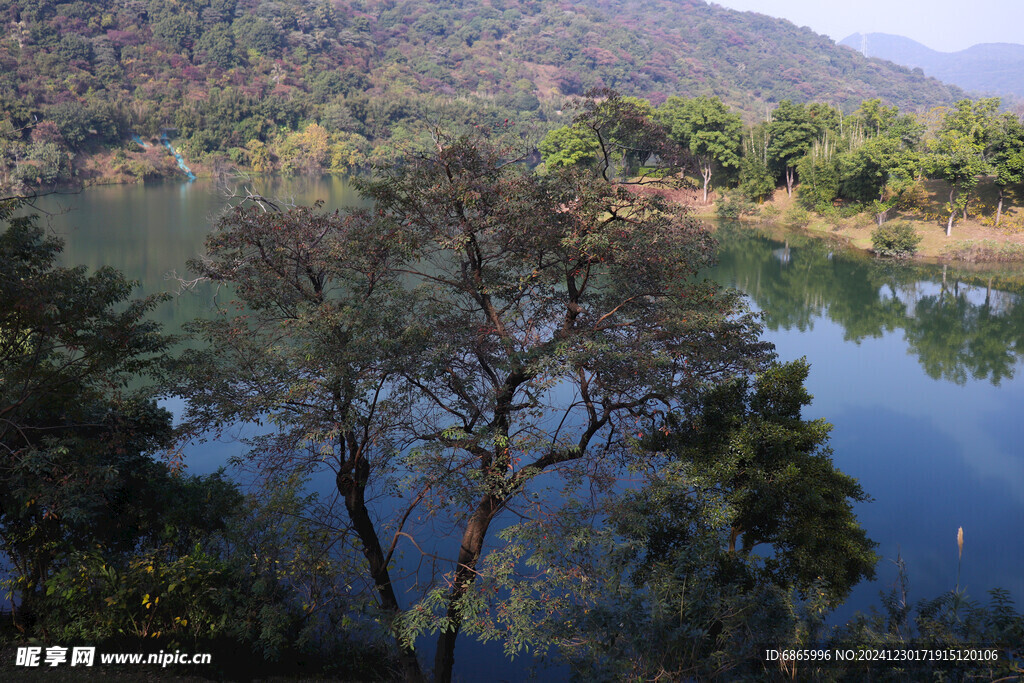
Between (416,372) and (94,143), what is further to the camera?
(94,143)

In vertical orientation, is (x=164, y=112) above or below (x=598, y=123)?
above

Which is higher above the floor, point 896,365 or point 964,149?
→ point 964,149

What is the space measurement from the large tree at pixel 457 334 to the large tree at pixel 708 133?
99.7 ft

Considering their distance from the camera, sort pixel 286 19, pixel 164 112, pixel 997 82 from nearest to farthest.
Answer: pixel 164 112 → pixel 286 19 → pixel 997 82

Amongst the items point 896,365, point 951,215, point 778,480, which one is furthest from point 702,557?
point 951,215

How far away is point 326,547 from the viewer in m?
7.14

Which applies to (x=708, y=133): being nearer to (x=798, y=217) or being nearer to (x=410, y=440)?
(x=798, y=217)

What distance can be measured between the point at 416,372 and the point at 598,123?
3310 millimetres

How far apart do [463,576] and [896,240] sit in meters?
23.4

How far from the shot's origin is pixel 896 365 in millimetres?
16188

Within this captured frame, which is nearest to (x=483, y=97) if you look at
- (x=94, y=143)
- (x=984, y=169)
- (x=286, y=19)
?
(x=286, y=19)

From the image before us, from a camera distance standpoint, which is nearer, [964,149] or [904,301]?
[904,301]

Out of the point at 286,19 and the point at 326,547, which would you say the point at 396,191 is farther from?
the point at 286,19

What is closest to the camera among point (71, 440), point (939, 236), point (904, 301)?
point (71, 440)
